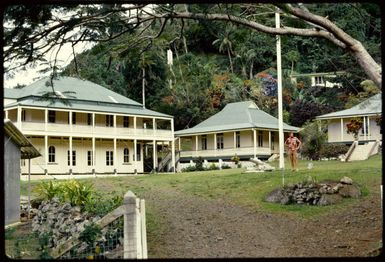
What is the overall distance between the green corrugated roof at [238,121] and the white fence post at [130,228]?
27.9 meters

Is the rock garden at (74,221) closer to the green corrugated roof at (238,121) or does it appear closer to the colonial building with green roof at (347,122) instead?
the colonial building with green roof at (347,122)

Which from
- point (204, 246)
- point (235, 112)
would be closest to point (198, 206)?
point (204, 246)

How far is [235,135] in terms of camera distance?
36094 mm

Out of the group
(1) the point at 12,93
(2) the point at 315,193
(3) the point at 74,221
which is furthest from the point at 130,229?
(1) the point at 12,93

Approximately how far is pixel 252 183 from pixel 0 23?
13945 millimetres

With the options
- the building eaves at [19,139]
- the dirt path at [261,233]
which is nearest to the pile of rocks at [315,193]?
the dirt path at [261,233]

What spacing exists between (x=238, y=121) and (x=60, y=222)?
82.6 ft

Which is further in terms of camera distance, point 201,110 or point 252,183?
point 201,110

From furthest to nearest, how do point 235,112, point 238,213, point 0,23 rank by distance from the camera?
1. point 235,112
2. point 238,213
3. point 0,23

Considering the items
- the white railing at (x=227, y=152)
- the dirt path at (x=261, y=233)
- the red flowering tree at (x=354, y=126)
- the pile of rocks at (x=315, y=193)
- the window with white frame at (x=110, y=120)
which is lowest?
the dirt path at (x=261, y=233)

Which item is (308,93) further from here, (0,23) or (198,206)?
(0,23)

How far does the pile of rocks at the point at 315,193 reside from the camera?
1412cm

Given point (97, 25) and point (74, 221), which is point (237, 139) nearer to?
point (74, 221)

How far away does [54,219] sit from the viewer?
12.5 meters
